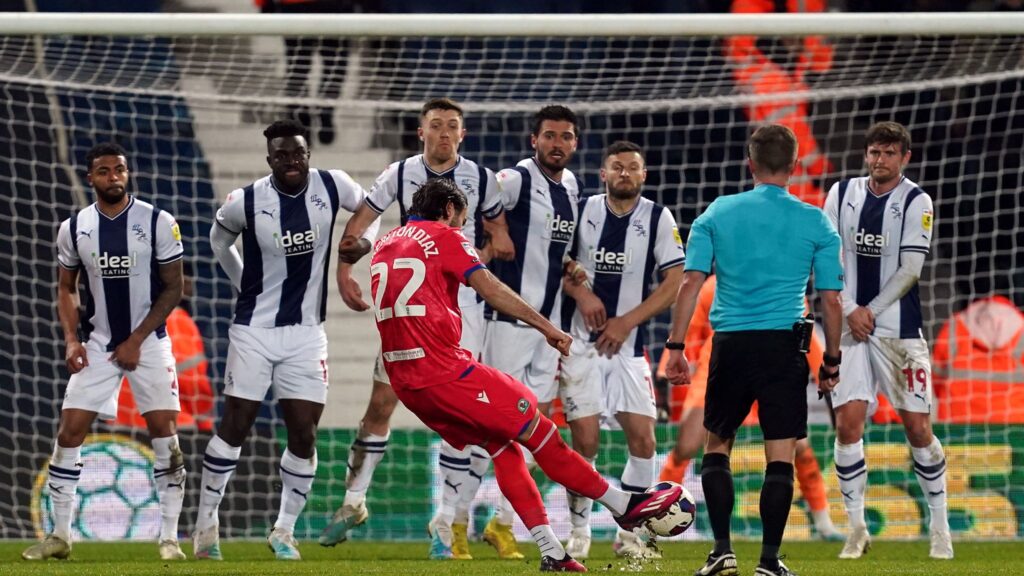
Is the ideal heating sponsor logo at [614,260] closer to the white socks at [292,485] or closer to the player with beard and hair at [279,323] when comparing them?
the player with beard and hair at [279,323]

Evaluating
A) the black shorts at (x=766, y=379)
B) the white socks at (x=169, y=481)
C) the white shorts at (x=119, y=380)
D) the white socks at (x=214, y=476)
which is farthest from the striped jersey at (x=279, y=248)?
the black shorts at (x=766, y=379)

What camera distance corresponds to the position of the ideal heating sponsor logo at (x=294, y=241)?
790cm

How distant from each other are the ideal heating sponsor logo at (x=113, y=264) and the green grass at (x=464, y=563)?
1.58 meters

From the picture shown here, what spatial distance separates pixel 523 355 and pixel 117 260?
234cm

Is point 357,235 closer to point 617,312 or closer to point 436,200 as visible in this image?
point 436,200

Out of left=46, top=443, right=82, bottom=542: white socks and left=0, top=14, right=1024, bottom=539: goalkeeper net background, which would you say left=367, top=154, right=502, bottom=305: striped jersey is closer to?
left=46, top=443, right=82, bottom=542: white socks

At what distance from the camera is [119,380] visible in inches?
316

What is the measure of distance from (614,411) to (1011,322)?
4987mm

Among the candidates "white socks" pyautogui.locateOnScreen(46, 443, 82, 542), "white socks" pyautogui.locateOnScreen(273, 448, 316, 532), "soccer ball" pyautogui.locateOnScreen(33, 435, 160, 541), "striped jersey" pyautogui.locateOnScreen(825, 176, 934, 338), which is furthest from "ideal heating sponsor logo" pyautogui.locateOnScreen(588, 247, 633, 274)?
"soccer ball" pyautogui.locateOnScreen(33, 435, 160, 541)

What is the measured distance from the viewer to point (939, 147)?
12.7 m

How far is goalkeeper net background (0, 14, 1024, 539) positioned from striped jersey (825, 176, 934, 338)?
2467mm

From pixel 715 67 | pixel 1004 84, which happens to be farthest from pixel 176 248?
pixel 1004 84

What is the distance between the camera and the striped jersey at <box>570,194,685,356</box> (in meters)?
8.32

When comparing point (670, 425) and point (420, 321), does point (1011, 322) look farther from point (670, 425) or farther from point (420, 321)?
point (420, 321)
